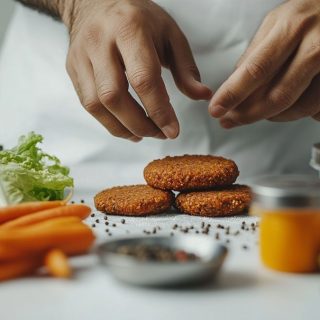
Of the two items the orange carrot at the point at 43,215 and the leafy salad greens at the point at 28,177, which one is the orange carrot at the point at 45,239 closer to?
the orange carrot at the point at 43,215

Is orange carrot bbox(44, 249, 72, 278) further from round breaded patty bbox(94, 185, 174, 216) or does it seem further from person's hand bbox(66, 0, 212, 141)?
person's hand bbox(66, 0, 212, 141)

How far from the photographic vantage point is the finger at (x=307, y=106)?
6.20 feet

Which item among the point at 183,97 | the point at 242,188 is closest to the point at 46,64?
the point at 183,97

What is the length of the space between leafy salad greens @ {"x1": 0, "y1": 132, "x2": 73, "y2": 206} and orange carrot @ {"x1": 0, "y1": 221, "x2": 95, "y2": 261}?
433 mm

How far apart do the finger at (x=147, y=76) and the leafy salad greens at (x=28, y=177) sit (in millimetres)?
326

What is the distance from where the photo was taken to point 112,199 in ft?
5.96

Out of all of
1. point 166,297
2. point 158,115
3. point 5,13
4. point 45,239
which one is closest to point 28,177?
point 158,115

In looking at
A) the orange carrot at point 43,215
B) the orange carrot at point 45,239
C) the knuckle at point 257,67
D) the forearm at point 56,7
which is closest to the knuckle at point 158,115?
the knuckle at point 257,67

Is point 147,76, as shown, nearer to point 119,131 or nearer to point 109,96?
point 109,96

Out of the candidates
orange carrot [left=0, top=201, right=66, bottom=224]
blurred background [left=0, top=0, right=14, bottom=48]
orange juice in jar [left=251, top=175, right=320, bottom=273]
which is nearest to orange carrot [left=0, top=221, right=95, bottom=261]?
orange carrot [left=0, top=201, right=66, bottom=224]

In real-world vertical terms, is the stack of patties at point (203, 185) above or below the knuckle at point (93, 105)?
below

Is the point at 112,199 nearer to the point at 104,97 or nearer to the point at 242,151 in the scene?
the point at 104,97

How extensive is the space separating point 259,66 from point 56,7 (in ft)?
3.01

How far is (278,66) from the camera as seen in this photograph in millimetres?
1770
